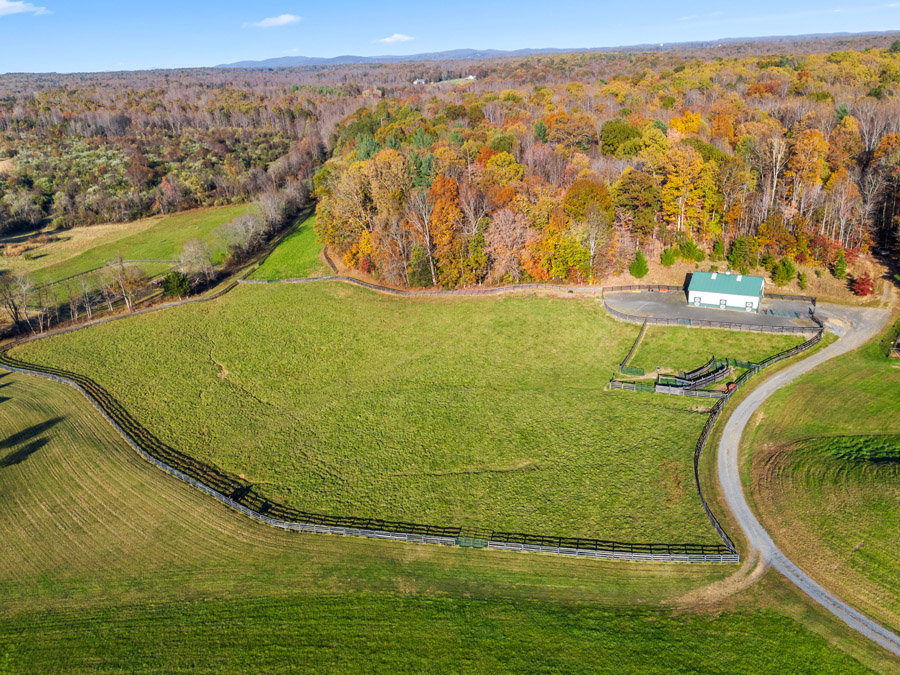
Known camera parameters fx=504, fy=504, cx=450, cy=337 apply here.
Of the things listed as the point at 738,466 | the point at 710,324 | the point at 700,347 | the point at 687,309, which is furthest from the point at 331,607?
the point at 687,309

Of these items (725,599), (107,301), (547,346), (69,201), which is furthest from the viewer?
(69,201)

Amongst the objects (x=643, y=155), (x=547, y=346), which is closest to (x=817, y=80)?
(x=643, y=155)

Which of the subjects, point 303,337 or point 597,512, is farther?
point 303,337

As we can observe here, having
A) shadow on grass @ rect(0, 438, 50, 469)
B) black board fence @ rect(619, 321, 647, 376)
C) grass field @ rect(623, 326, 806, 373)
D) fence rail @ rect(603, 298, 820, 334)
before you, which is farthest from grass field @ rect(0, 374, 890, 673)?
fence rail @ rect(603, 298, 820, 334)

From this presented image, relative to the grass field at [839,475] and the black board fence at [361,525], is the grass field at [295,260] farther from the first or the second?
the grass field at [839,475]

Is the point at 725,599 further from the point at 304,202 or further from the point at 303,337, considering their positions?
the point at 304,202

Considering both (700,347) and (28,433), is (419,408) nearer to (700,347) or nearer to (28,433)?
(700,347)

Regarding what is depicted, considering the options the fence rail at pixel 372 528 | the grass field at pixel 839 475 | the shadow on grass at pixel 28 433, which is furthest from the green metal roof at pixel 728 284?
the shadow on grass at pixel 28 433

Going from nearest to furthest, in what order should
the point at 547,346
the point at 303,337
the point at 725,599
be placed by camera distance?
the point at 725,599, the point at 547,346, the point at 303,337
